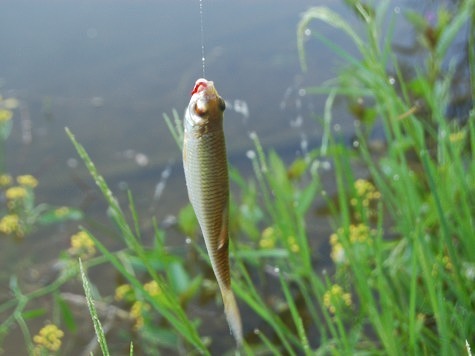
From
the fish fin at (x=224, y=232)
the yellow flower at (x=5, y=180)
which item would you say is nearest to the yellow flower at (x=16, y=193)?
the yellow flower at (x=5, y=180)

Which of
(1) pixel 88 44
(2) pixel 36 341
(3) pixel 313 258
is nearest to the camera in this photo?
(2) pixel 36 341

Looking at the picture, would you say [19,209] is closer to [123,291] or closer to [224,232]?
[123,291]

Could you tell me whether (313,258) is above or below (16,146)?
below

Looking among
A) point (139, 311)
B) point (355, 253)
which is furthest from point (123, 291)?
point (355, 253)

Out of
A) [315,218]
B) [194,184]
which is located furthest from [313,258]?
[194,184]

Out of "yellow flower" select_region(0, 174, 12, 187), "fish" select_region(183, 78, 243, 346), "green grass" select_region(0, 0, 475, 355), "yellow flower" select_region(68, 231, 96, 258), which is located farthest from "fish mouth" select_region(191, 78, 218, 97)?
"yellow flower" select_region(0, 174, 12, 187)

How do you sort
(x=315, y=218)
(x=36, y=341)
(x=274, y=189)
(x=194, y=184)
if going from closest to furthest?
1. (x=194, y=184)
2. (x=274, y=189)
3. (x=36, y=341)
4. (x=315, y=218)

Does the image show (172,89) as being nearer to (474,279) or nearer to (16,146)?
(16,146)
